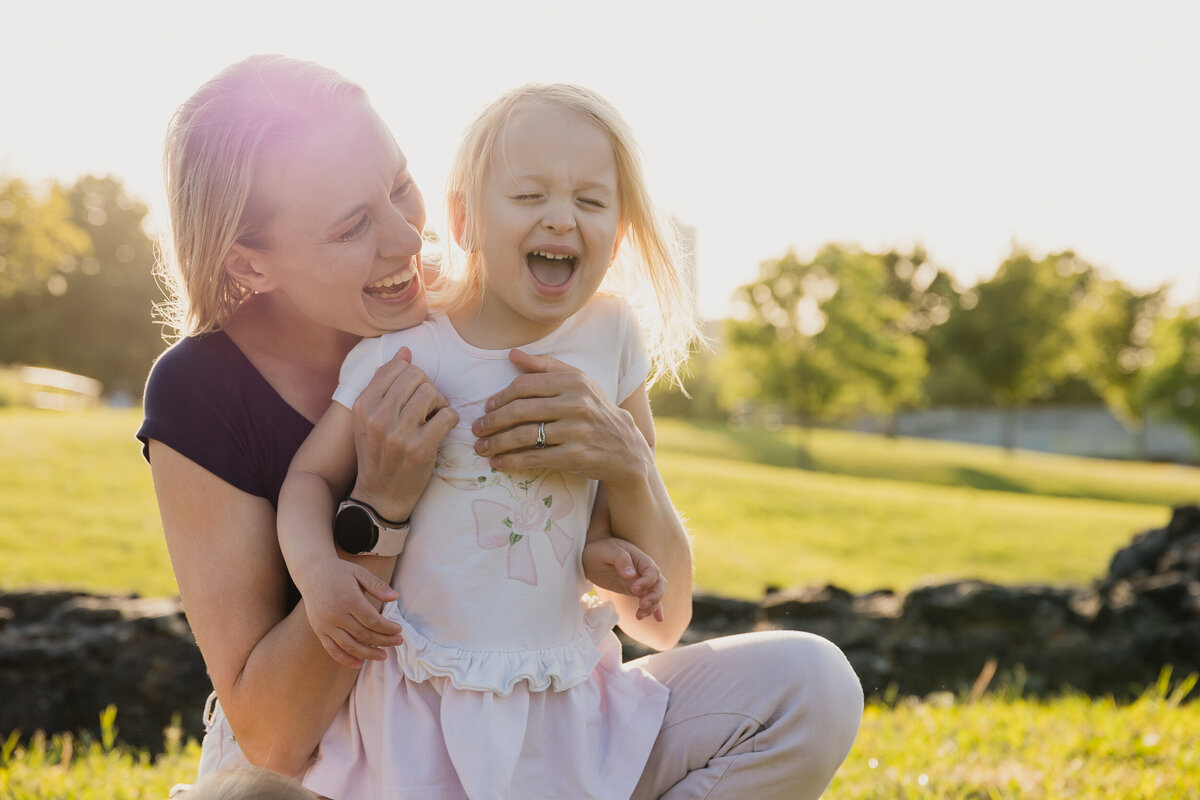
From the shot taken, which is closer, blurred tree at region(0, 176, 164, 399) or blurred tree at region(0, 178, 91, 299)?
blurred tree at region(0, 178, 91, 299)

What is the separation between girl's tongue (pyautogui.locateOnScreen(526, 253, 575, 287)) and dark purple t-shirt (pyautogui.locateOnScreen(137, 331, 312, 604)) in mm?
614

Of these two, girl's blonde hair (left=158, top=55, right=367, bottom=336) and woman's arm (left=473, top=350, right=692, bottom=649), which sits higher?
girl's blonde hair (left=158, top=55, right=367, bottom=336)

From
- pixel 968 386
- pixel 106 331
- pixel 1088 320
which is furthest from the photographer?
pixel 968 386

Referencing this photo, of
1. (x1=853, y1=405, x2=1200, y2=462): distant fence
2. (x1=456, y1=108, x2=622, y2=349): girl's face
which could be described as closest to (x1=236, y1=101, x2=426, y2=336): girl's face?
(x1=456, y1=108, x2=622, y2=349): girl's face

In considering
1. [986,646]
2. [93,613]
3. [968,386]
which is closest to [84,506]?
[93,613]

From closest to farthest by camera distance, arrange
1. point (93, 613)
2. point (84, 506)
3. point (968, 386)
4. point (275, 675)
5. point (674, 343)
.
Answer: point (275, 675) < point (674, 343) < point (93, 613) < point (84, 506) < point (968, 386)

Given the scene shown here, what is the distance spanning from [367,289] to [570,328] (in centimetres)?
46

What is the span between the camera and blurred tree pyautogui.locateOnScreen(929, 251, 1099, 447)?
40062 mm

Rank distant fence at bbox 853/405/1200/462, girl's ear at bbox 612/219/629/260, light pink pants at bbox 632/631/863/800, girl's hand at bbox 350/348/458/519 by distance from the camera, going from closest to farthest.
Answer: girl's hand at bbox 350/348/458/519 → light pink pants at bbox 632/631/863/800 → girl's ear at bbox 612/219/629/260 → distant fence at bbox 853/405/1200/462

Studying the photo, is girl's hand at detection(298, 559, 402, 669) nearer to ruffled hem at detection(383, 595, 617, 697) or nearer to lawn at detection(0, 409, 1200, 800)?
ruffled hem at detection(383, 595, 617, 697)

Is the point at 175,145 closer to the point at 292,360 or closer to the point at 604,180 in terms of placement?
the point at 292,360

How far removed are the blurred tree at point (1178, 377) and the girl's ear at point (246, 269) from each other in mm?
39798

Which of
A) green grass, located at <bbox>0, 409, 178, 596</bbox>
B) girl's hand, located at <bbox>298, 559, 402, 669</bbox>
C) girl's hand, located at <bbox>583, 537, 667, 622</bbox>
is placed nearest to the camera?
girl's hand, located at <bbox>298, 559, 402, 669</bbox>

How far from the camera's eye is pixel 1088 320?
41500mm
